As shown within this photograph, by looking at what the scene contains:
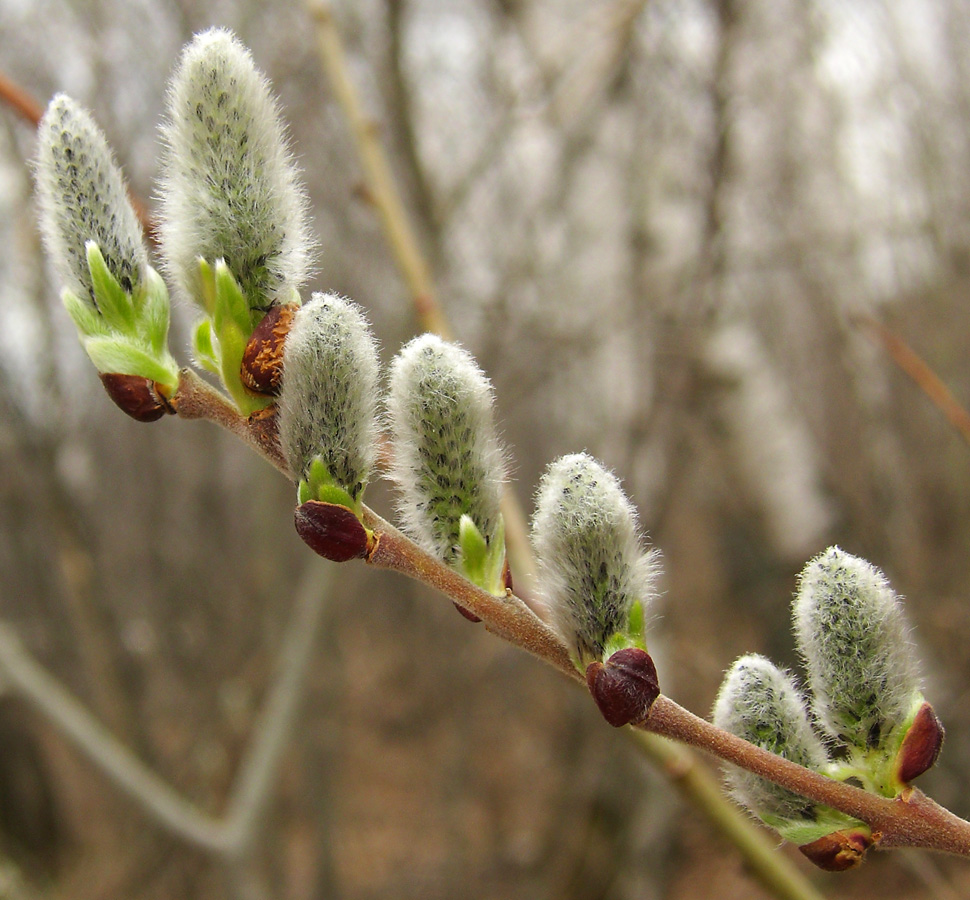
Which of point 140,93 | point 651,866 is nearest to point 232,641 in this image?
point 651,866

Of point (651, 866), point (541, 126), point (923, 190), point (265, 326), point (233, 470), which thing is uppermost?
point (923, 190)

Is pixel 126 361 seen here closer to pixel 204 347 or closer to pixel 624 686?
pixel 204 347

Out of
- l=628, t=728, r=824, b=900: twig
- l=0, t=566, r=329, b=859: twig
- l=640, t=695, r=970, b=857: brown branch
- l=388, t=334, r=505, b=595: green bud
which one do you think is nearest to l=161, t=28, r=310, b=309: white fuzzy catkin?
l=388, t=334, r=505, b=595: green bud

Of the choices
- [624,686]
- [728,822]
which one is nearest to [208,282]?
[624,686]

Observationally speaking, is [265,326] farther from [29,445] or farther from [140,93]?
[140,93]

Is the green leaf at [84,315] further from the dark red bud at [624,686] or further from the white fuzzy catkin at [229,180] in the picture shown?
the dark red bud at [624,686]

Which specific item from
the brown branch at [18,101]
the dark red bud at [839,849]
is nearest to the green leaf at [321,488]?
the dark red bud at [839,849]
